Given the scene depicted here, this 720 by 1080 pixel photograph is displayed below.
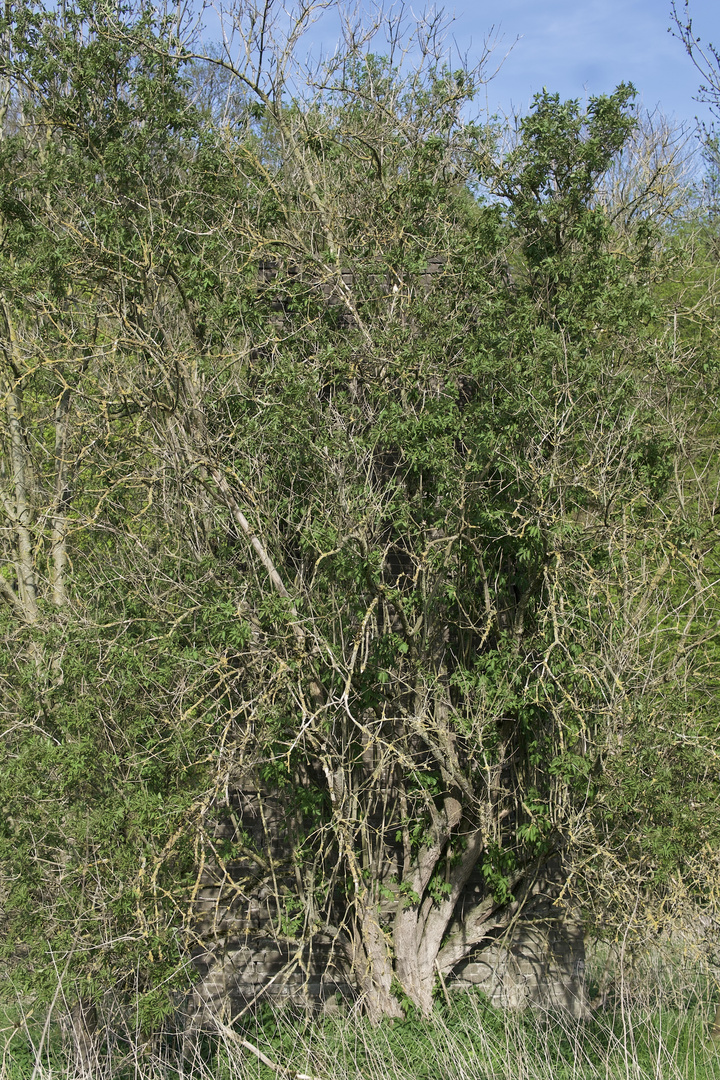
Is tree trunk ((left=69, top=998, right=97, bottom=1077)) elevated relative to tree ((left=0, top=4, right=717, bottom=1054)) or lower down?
lower down

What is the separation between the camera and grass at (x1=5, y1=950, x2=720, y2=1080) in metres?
5.75

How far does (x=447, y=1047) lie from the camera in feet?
20.5

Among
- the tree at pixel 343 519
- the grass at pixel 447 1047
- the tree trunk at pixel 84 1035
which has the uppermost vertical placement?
the tree at pixel 343 519

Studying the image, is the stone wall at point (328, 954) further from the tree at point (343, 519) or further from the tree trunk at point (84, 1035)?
the tree trunk at point (84, 1035)

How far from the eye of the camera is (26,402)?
9.02 meters

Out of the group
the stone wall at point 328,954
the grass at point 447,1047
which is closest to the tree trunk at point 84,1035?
the grass at point 447,1047

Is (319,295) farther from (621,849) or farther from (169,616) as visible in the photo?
(621,849)

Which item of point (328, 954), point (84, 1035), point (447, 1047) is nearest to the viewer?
point (84, 1035)

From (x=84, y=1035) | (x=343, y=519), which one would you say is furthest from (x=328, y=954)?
(x=343, y=519)

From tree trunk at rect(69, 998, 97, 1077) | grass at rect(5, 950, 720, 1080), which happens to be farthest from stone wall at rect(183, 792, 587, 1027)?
tree trunk at rect(69, 998, 97, 1077)

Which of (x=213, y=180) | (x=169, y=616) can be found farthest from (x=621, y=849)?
(x=213, y=180)

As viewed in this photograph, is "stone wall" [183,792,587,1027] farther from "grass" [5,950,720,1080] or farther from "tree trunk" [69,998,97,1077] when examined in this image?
"tree trunk" [69,998,97,1077]

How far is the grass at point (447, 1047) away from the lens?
5746mm

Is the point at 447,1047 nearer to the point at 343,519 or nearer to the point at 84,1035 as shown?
the point at 84,1035
